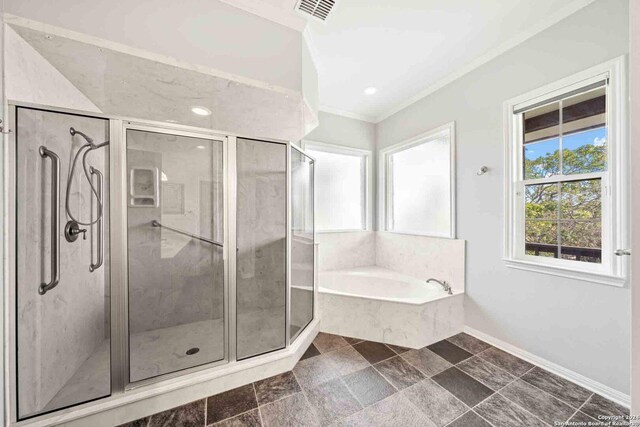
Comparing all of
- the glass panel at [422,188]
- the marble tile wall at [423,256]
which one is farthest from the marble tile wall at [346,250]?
the glass panel at [422,188]

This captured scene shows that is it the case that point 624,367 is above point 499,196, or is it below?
below

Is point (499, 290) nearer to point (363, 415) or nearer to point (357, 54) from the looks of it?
point (363, 415)

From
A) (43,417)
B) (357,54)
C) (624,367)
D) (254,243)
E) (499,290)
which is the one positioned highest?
(357,54)

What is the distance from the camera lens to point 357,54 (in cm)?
227

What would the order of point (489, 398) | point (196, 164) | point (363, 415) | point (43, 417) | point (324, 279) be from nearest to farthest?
point (43, 417) → point (363, 415) → point (489, 398) → point (196, 164) → point (324, 279)

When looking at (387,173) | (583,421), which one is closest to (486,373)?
(583,421)

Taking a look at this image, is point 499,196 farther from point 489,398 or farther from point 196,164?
point 196,164

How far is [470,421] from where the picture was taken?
1.44 m

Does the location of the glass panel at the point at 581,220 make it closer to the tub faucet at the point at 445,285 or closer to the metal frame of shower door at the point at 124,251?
the tub faucet at the point at 445,285

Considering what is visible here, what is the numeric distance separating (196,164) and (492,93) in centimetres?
268

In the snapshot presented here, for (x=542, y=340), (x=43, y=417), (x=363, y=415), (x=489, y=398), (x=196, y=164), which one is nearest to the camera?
(x=43, y=417)

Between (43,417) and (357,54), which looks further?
(357,54)

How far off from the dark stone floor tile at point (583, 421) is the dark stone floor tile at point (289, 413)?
146 cm

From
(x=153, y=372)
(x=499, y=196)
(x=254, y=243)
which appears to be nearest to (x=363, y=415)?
(x=153, y=372)
